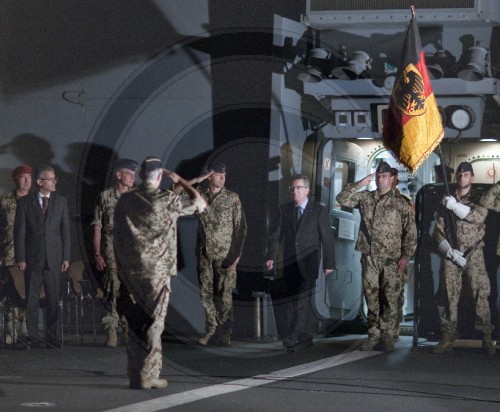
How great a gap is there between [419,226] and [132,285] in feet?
15.0

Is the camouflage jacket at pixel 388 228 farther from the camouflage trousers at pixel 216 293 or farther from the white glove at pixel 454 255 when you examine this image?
the camouflage trousers at pixel 216 293

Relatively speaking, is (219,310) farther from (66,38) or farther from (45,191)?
(66,38)

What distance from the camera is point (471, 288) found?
43.5ft

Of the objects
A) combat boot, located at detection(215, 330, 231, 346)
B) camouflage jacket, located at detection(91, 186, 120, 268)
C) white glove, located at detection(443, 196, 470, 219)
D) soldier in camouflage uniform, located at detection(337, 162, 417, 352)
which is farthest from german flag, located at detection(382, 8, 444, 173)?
camouflage jacket, located at detection(91, 186, 120, 268)

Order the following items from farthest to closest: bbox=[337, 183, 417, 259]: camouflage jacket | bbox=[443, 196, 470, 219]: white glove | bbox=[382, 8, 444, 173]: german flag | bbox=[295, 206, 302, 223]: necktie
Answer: bbox=[295, 206, 302, 223]: necktie → bbox=[337, 183, 417, 259]: camouflage jacket → bbox=[382, 8, 444, 173]: german flag → bbox=[443, 196, 470, 219]: white glove

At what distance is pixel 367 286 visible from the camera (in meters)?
13.6

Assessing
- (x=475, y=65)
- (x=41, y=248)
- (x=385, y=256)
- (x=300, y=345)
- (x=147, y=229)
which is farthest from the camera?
(x=41, y=248)

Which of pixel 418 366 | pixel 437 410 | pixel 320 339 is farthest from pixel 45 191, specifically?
pixel 437 410

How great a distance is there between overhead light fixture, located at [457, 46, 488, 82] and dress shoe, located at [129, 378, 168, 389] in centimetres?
554

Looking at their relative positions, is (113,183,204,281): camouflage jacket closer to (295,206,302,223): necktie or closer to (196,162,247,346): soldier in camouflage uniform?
(295,206,302,223): necktie

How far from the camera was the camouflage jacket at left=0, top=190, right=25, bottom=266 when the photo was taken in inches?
564

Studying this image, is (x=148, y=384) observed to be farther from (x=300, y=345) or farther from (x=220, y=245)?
(x=220, y=245)

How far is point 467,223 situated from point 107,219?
12.2 feet

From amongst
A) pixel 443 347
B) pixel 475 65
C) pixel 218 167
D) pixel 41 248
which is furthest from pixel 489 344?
pixel 41 248
